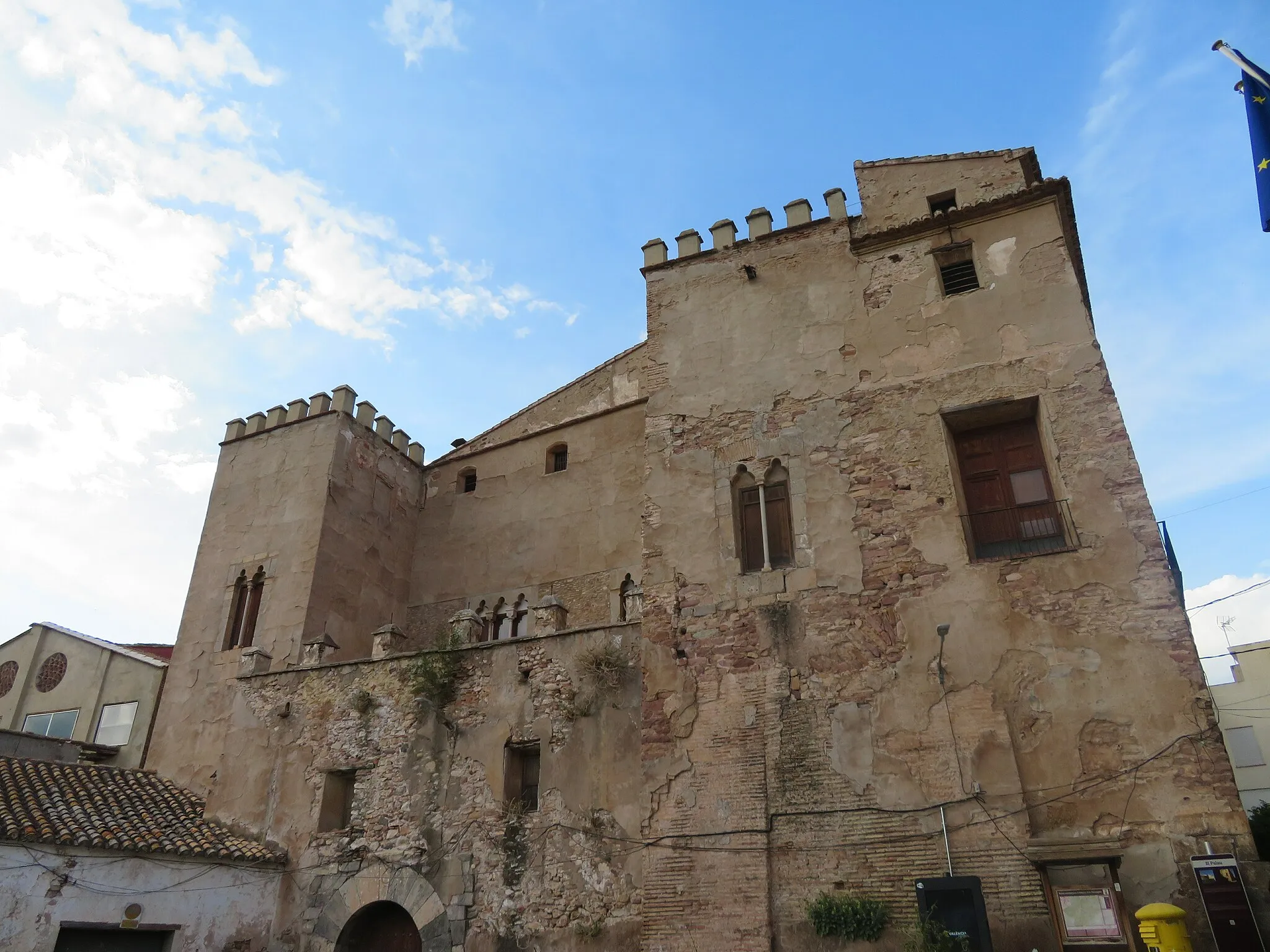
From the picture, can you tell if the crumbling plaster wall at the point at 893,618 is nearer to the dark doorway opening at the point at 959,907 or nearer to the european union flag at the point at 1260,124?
the dark doorway opening at the point at 959,907

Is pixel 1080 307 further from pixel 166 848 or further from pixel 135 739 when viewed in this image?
pixel 135 739

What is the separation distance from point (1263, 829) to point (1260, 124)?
15.0m

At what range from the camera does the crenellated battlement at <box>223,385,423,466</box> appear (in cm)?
1823

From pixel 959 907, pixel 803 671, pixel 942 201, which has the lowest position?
pixel 959 907

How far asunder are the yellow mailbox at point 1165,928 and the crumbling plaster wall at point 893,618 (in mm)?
714

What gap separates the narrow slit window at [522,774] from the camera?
12258 mm

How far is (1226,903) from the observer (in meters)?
8.19

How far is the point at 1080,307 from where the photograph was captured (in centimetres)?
1147

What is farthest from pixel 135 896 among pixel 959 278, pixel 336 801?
pixel 959 278

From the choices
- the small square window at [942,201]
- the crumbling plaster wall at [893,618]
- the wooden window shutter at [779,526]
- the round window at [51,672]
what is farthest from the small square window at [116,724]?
the small square window at [942,201]

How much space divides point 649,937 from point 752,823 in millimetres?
1766

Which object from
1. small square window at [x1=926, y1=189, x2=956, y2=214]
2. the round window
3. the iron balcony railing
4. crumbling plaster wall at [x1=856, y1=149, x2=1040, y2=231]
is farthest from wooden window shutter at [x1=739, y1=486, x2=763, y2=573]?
the round window

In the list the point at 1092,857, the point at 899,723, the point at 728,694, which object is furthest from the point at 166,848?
the point at 1092,857

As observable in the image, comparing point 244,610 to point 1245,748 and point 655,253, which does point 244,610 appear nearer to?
point 655,253
